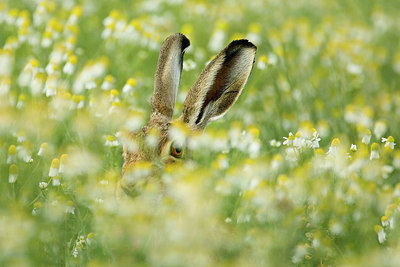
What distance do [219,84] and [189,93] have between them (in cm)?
27

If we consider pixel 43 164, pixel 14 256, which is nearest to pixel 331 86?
pixel 43 164

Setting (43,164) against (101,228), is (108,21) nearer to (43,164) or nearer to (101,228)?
(43,164)

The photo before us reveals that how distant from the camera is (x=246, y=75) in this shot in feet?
17.1

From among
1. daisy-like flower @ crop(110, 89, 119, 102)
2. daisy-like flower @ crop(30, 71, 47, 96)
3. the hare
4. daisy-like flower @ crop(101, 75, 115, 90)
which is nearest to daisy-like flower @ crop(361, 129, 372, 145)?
the hare

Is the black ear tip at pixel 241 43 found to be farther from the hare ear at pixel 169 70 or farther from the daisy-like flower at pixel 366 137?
the daisy-like flower at pixel 366 137

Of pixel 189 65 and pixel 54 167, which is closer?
pixel 54 167

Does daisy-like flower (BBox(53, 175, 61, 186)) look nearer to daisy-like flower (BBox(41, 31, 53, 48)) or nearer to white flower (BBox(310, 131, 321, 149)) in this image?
white flower (BBox(310, 131, 321, 149))

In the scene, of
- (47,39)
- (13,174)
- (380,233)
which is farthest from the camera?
(47,39)

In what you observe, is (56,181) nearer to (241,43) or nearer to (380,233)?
(241,43)

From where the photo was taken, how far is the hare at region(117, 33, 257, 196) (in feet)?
15.4

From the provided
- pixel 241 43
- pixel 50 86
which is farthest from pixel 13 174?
pixel 241 43

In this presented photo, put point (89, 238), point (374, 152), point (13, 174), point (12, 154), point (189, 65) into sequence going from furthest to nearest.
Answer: point (189, 65)
point (374, 152)
point (12, 154)
point (13, 174)
point (89, 238)

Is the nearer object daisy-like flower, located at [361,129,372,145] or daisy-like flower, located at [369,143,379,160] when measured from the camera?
daisy-like flower, located at [369,143,379,160]

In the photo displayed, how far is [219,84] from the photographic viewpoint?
5172 millimetres
